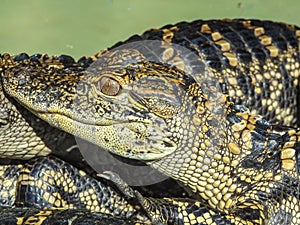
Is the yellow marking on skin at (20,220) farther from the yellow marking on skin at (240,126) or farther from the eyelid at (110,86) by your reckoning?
the yellow marking on skin at (240,126)

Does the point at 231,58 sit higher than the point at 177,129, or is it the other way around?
the point at 231,58

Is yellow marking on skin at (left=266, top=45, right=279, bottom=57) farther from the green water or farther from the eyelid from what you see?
the eyelid

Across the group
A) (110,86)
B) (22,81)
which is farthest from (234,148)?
(22,81)

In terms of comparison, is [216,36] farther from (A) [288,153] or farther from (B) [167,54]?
(A) [288,153]

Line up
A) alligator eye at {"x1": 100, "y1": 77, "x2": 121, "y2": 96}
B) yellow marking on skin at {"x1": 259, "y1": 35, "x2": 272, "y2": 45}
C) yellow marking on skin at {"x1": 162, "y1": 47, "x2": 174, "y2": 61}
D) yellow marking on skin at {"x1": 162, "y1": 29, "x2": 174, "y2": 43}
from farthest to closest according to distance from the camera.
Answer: yellow marking on skin at {"x1": 259, "y1": 35, "x2": 272, "y2": 45}
yellow marking on skin at {"x1": 162, "y1": 29, "x2": 174, "y2": 43}
yellow marking on skin at {"x1": 162, "y1": 47, "x2": 174, "y2": 61}
alligator eye at {"x1": 100, "y1": 77, "x2": 121, "y2": 96}

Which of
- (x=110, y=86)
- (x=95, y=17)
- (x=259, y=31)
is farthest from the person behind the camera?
(x=95, y=17)

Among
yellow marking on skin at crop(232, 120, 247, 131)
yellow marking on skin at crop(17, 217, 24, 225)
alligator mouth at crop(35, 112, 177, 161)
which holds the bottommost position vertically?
yellow marking on skin at crop(17, 217, 24, 225)

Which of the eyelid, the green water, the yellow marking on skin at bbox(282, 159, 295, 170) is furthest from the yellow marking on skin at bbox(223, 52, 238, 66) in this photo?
the green water
